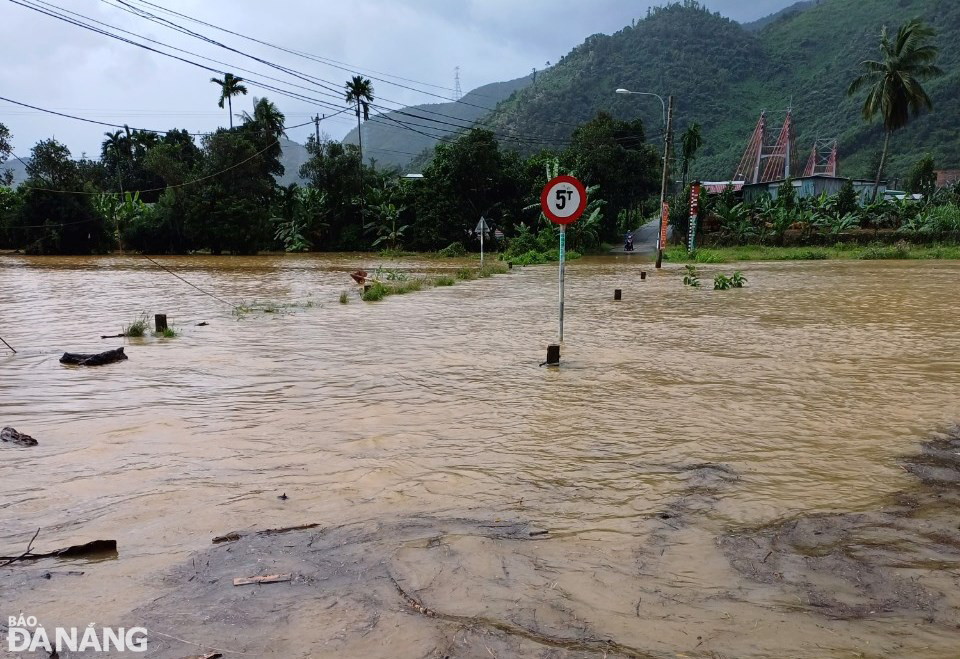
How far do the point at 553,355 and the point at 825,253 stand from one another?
33767 millimetres

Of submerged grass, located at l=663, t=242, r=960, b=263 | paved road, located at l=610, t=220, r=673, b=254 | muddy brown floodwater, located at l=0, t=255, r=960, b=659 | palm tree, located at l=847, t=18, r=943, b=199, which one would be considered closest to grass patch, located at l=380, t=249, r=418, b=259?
paved road, located at l=610, t=220, r=673, b=254

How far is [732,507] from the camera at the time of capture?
4.19m

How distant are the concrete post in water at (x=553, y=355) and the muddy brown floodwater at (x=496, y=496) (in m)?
0.23

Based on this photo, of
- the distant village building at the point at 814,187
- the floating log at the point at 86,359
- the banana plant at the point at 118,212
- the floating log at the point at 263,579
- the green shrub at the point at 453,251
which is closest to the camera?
the floating log at the point at 263,579

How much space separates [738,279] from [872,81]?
42674 mm

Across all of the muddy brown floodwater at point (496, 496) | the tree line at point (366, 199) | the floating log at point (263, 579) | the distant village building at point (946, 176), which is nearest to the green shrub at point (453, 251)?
the tree line at point (366, 199)

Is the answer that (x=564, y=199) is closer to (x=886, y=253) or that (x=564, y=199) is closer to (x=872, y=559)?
(x=872, y=559)

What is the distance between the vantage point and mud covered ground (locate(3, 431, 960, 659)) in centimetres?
269

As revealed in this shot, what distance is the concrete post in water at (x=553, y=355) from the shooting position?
8.70 m

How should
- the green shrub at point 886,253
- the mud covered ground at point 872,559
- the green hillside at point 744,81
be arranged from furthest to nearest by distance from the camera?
the green hillside at point 744,81, the green shrub at point 886,253, the mud covered ground at point 872,559

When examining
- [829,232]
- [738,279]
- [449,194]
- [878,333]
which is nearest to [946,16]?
[829,232]

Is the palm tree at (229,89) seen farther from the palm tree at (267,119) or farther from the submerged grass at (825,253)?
the submerged grass at (825,253)

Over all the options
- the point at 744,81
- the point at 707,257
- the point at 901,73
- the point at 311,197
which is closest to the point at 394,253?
the point at 311,197

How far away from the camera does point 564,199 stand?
9.03 metres
